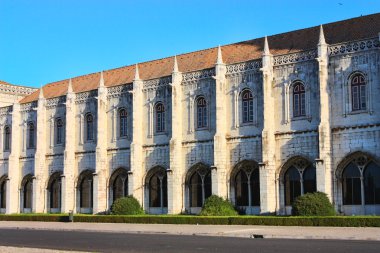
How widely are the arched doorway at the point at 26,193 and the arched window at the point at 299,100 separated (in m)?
27.0

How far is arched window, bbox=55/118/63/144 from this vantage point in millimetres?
54438

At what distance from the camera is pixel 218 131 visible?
4238 centimetres

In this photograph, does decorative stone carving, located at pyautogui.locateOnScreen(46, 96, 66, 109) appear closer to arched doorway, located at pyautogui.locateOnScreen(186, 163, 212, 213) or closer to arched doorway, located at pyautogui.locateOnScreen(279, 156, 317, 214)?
arched doorway, located at pyautogui.locateOnScreen(186, 163, 212, 213)

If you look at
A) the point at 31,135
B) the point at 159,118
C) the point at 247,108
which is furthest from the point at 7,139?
the point at 247,108

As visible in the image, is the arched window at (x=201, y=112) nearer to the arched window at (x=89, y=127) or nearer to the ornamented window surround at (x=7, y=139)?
the arched window at (x=89, y=127)

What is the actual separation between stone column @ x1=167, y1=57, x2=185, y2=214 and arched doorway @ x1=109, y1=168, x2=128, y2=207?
5765mm

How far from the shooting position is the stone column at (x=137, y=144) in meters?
46.9

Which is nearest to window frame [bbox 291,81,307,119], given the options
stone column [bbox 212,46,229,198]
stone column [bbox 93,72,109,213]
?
stone column [bbox 212,46,229,198]

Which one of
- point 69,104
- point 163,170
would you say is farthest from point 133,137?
point 69,104

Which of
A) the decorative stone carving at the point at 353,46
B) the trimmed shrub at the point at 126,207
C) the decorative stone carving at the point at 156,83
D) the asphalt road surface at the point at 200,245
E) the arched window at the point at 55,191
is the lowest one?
the asphalt road surface at the point at 200,245

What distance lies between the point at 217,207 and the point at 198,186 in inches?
198

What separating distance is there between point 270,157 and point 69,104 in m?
19.9

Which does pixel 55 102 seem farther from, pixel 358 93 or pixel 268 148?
pixel 358 93

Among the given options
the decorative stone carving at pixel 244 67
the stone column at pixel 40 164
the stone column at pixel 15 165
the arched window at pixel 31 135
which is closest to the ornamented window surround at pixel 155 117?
the decorative stone carving at pixel 244 67
